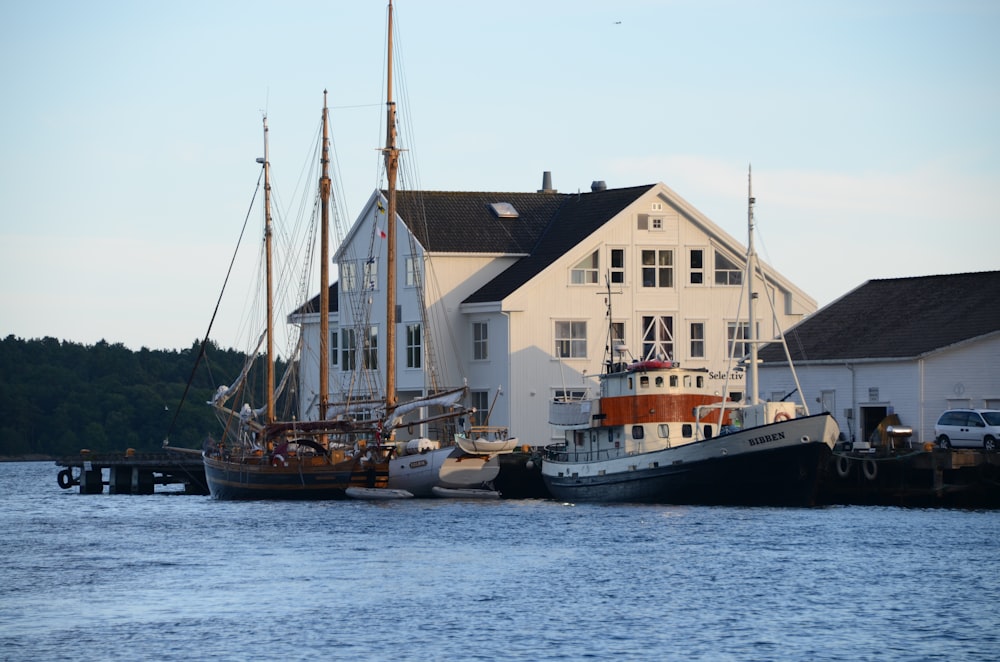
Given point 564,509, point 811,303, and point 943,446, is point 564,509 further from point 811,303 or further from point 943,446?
point 811,303

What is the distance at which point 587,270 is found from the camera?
242 feet

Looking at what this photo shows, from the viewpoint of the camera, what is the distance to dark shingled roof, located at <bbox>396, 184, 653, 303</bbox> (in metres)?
74.6

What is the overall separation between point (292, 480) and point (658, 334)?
689 inches

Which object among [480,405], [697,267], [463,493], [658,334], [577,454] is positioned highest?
[697,267]

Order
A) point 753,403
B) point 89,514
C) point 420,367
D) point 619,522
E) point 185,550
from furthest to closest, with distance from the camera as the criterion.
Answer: point 420,367 < point 89,514 < point 753,403 < point 619,522 < point 185,550

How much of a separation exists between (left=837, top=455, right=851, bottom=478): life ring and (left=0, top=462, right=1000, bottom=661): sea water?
1.22 metres

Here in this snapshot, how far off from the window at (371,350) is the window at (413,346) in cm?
215

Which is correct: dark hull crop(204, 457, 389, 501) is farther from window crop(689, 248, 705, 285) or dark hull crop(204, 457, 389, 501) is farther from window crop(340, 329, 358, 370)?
window crop(689, 248, 705, 285)

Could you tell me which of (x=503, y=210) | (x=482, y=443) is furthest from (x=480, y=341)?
(x=482, y=443)

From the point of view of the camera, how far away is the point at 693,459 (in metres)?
55.2

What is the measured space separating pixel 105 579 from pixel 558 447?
2580 centimetres

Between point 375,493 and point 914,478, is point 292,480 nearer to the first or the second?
point 375,493

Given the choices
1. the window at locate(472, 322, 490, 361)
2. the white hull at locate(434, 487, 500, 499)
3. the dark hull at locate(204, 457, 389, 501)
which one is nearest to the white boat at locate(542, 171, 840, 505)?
the white hull at locate(434, 487, 500, 499)

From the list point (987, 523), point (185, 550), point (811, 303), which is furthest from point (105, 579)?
point (811, 303)
